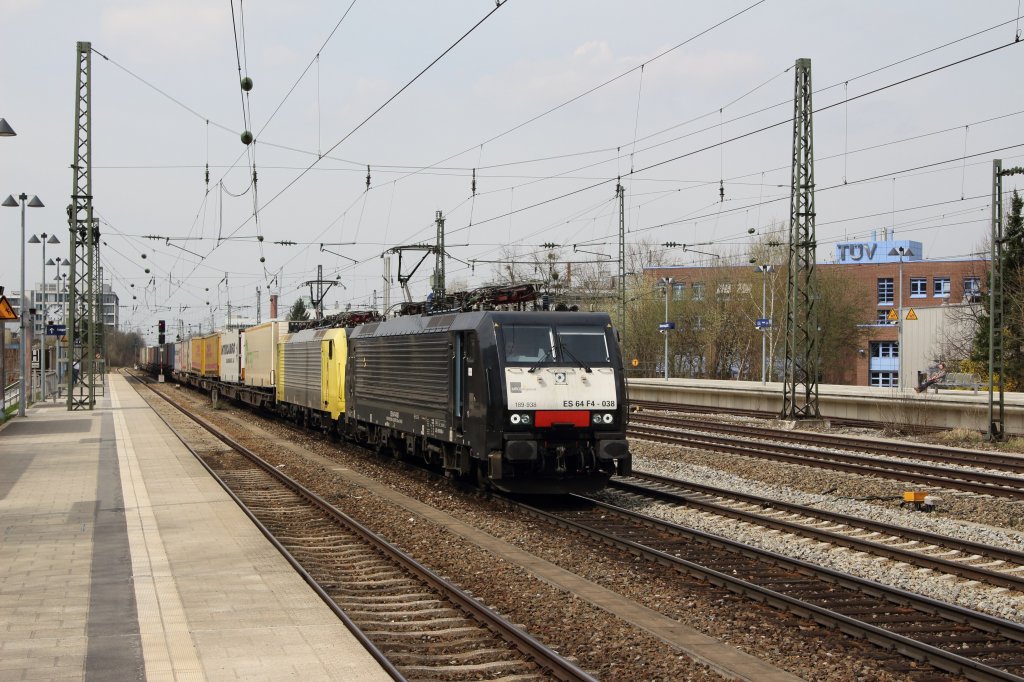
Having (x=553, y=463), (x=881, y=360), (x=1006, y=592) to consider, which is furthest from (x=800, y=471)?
(x=881, y=360)

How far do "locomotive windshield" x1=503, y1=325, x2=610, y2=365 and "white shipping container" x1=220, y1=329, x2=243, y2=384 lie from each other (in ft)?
97.9

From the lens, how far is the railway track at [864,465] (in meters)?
16.2

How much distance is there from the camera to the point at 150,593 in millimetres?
8961

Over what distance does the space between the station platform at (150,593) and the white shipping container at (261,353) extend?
1771 cm

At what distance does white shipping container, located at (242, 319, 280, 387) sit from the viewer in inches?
1384

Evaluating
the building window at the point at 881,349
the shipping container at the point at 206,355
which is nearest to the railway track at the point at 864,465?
the shipping container at the point at 206,355

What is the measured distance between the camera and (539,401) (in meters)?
14.4

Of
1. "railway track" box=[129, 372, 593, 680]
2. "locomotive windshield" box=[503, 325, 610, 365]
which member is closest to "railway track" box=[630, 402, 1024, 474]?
"locomotive windshield" box=[503, 325, 610, 365]

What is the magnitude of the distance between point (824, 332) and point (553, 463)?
150 ft

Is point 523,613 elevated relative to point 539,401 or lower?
lower

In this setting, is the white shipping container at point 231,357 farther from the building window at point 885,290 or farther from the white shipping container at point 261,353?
the building window at point 885,290

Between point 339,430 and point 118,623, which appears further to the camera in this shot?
point 339,430

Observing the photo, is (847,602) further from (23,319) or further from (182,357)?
(182,357)

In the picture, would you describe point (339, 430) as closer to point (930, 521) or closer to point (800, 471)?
point (800, 471)
